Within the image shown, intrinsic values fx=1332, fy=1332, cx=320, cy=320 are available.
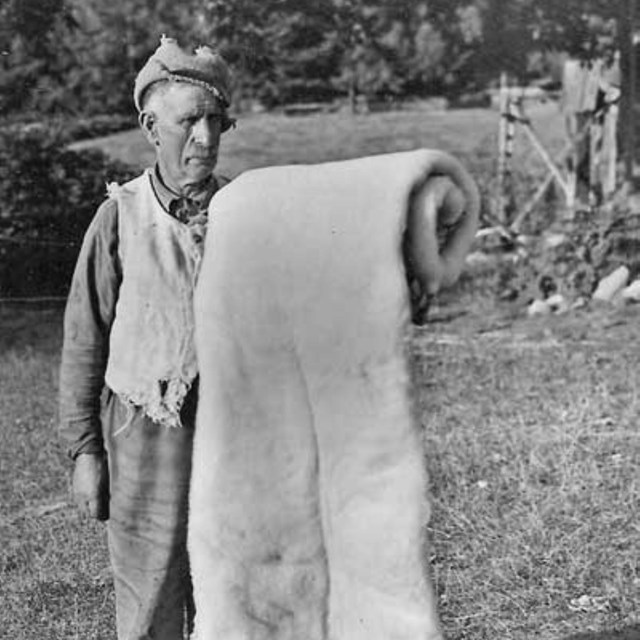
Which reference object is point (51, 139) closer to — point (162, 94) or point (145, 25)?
point (145, 25)

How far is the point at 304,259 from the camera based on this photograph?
2.29 m

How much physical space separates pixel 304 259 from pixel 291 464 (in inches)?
15.2

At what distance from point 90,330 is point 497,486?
3.29 m

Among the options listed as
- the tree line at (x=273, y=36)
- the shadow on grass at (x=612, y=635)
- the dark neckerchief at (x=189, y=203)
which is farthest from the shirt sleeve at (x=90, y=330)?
the tree line at (x=273, y=36)

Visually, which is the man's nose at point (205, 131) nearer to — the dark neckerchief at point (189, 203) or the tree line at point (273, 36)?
the dark neckerchief at point (189, 203)

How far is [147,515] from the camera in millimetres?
3119

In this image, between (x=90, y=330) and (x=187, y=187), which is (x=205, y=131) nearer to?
(x=187, y=187)

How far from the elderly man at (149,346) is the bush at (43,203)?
30.2 feet

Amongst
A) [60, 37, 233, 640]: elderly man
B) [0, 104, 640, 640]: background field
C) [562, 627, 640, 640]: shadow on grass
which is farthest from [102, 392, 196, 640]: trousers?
[562, 627, 640, 640]: shadow on grass

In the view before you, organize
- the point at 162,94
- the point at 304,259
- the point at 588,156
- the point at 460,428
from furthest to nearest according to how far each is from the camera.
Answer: the point at 588,156, the point at 460,428, the point at 162,94, the point at 304,259

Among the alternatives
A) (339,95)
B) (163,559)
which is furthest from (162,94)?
(339,95)

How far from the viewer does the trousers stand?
309cm

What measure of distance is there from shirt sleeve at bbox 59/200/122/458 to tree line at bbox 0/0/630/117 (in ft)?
29.8

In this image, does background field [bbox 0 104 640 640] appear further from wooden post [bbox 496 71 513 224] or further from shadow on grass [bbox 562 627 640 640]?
wooden post [bbox 496 71 513 224]
